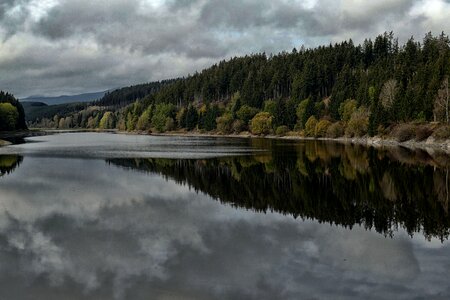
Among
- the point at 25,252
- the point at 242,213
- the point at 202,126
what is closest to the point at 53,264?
the point at 25,252

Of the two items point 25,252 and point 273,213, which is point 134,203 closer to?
point 273,213

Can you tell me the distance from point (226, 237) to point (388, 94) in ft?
345

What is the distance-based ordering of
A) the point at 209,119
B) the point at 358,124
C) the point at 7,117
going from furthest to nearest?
the point at 209,119
the point at 7,117
the point at 358,124

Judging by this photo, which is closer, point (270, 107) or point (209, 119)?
point (270, 107)

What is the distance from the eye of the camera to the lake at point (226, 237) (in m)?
16.3

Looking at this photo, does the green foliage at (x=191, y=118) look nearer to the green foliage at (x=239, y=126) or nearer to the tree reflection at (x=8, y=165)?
the green foliage at (x=239, y=126)

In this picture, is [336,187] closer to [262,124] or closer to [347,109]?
[347,109]

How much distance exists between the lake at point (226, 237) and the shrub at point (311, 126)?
92000 mm

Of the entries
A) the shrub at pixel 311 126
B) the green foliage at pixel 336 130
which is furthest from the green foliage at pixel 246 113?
the green foliage at pixel 336 130

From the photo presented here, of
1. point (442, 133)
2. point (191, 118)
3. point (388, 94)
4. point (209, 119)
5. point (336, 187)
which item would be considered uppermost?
point (388, 94)

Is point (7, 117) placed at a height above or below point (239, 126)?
above

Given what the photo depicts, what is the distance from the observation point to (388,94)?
118 metres

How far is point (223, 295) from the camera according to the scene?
15.3m

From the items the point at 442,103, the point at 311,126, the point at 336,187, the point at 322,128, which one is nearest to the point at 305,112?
the point at 311,126
